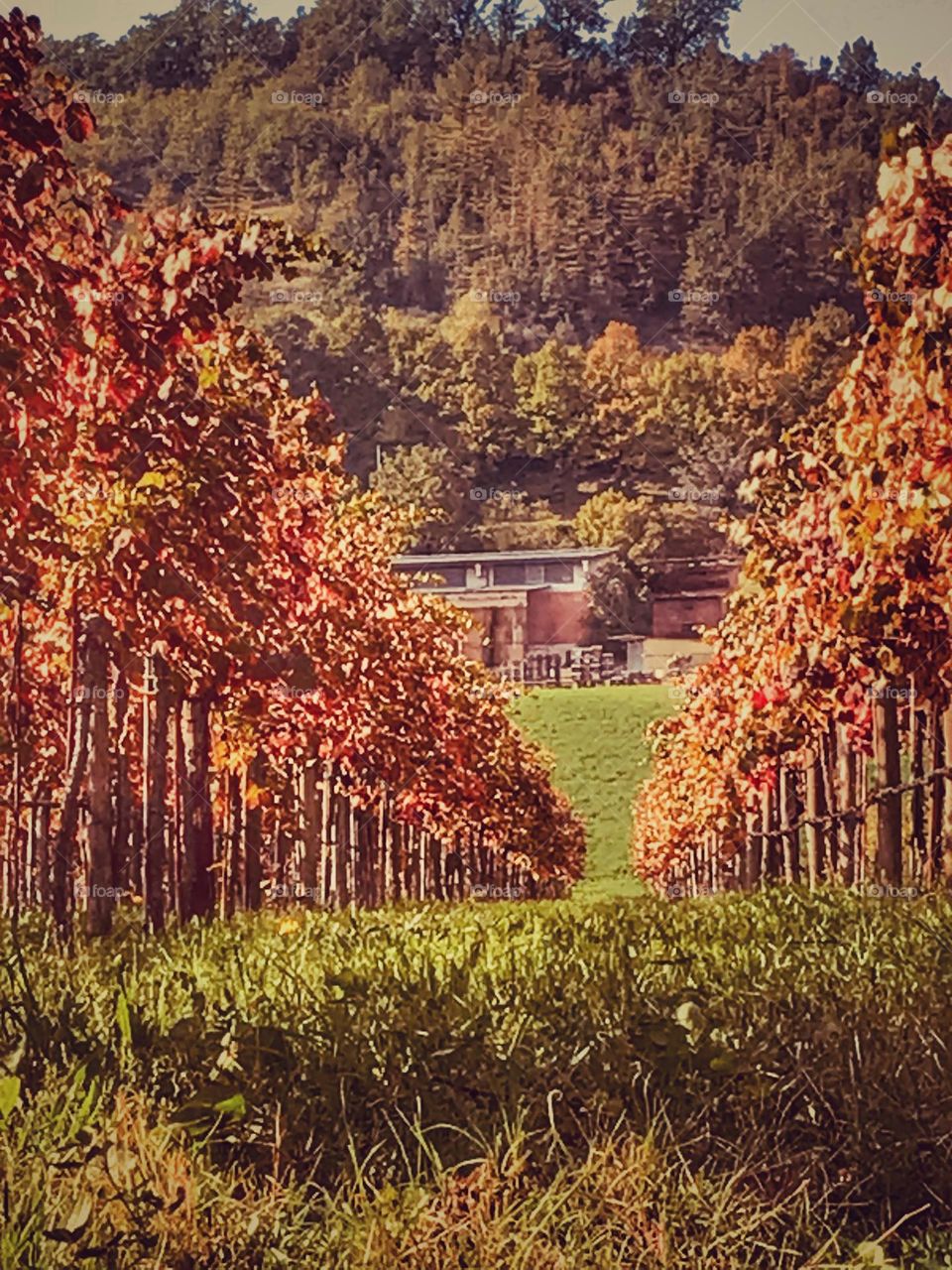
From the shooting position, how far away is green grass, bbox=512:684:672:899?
385 centimetres

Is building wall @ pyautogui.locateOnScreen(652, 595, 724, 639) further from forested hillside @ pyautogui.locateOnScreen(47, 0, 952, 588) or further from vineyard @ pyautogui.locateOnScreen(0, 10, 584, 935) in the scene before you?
vineyard @ pyautogui.locateOnScreen(0, 10, 584, 935)

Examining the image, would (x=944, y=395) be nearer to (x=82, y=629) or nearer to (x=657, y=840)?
(x=657, y=840)

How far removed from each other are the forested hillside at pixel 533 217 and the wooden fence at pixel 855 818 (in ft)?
3.90

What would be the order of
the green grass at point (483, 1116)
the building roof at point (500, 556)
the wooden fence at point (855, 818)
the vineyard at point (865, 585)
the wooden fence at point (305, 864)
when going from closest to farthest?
the green grass at point (483, 1116) → the vineyard at point (865, 585) → the building roof at point (500, 556) → the wooden fence at point (305, 864) → the wooden fence at point (855, 818)

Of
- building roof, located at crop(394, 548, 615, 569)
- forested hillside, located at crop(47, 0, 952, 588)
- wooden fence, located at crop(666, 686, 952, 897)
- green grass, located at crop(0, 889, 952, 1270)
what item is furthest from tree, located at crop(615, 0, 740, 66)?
green grass, located at crop(0, 889, 952, 1270)

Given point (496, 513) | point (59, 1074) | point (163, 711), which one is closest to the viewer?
point (59, 1074)

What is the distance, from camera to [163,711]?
14.8 ft

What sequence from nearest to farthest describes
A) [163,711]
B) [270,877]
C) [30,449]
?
1. [30,449]
2. [163,711]
3. [270,877]

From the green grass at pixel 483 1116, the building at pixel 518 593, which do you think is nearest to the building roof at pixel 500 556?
the building at pixel 518 593

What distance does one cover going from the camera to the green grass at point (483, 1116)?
2.21 m

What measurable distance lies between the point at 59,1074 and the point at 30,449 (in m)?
1.38

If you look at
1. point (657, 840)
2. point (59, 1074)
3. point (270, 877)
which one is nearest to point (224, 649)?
point (657, 840)

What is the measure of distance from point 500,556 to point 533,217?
86 cm

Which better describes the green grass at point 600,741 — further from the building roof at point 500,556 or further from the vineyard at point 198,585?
the building roof at point 500,556
